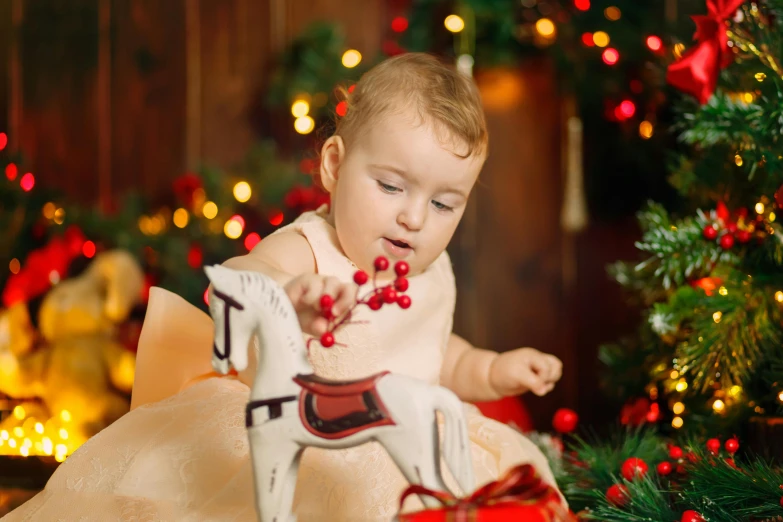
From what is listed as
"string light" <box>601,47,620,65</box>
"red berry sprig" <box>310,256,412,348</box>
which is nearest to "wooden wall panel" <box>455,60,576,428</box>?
"string light" <box>601,47,620,65</box>

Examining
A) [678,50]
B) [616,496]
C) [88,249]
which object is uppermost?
[678,50]

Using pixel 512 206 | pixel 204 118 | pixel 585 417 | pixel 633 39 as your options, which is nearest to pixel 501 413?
pixel 585 417

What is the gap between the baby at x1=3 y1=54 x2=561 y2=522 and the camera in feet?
3.08

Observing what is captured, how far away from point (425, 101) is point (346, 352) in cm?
36

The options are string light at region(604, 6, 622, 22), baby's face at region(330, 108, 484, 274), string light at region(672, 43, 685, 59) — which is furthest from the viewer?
string light at region(604, 6, 622, 22)

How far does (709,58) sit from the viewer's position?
1331 mm

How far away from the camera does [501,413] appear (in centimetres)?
180

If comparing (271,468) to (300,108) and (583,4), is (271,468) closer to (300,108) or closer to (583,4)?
(300,108)

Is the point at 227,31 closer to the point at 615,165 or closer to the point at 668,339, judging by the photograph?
the point at 615,165

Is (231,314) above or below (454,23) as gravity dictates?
below

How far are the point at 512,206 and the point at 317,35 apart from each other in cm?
70

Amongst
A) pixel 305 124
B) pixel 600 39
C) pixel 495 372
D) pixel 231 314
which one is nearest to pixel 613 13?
pixel 600 39

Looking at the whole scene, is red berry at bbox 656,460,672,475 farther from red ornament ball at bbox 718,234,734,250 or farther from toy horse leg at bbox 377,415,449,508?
toy horse leg at bbox 377,415,449,508

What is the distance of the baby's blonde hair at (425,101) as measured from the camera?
1062 millimetres
